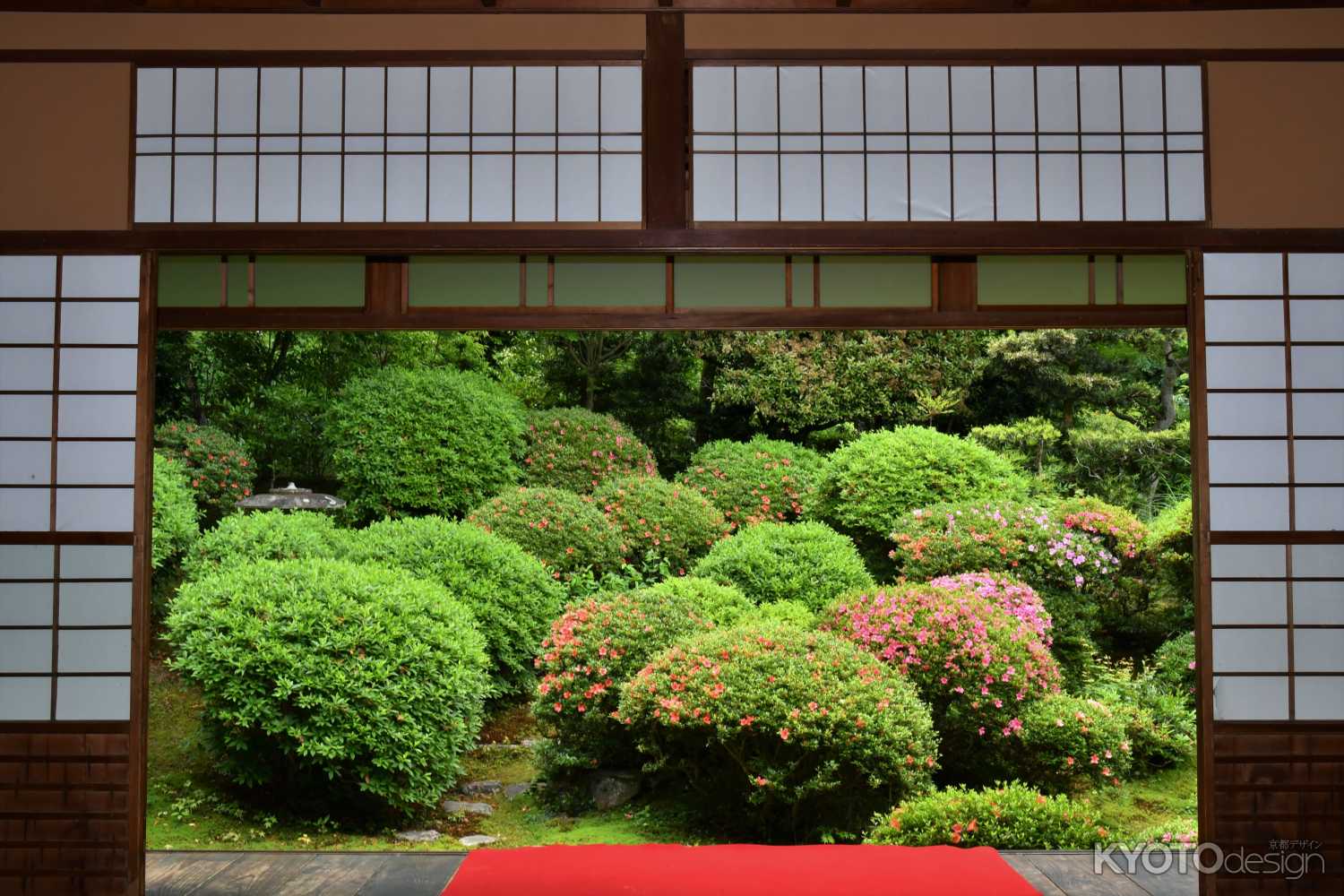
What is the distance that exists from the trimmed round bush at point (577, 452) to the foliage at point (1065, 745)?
4.02 m

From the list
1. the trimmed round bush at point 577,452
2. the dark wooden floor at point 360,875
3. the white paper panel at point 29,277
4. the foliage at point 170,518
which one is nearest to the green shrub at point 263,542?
the foliage at point 170,518

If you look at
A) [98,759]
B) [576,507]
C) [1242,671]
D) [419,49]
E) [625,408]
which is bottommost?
[98,759]

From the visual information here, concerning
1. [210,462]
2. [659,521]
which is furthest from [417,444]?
[659,521]

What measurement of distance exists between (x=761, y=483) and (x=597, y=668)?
3.37 metres

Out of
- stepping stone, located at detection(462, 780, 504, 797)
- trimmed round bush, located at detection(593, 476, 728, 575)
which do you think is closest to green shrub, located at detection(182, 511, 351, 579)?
stepping stone, located at detection(462, 780, 504, 797)

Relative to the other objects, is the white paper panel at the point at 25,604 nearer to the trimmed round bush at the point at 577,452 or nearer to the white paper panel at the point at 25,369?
the white paper panel at the point at 25,369

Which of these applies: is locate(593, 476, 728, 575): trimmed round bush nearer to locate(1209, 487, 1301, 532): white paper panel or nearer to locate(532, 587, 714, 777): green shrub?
locate(532, 587, 714, 777): green shrub

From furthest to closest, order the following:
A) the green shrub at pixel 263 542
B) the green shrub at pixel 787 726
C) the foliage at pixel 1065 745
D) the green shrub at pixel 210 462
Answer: the green shrub at pixel 210 462 < the green shrub at pixel 263 542 < the foliage at pixel 1065 745 < the green shrub at pixel 787 726

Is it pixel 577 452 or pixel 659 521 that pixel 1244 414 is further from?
pixel 577 452

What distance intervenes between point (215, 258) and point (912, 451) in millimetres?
5543

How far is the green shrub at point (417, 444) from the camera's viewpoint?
8.53 metres

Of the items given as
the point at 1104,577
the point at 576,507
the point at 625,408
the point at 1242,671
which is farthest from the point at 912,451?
the point at 1242,671

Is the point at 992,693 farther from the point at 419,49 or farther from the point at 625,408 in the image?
the point at 625,408

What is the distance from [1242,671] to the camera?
3.81m
